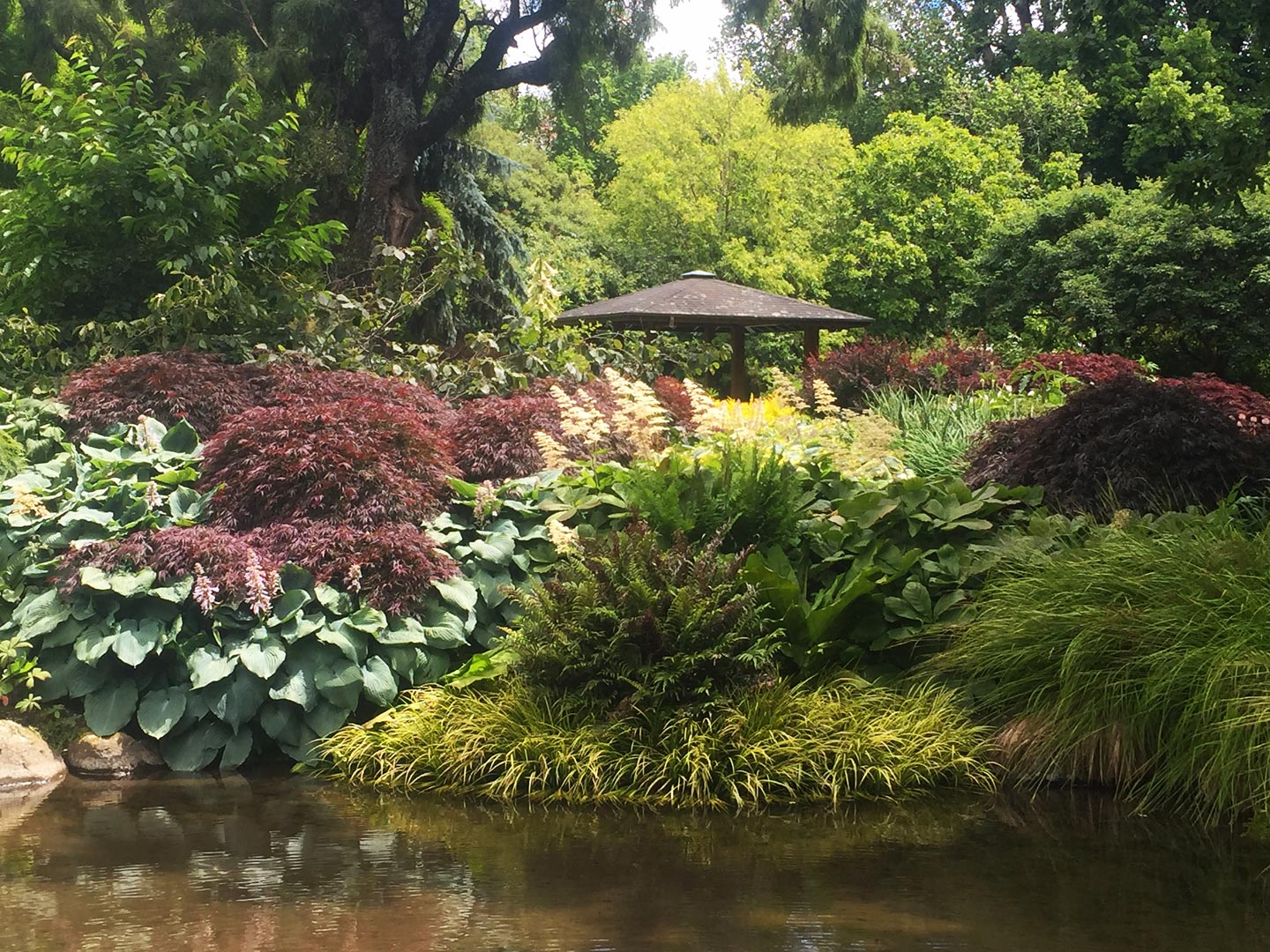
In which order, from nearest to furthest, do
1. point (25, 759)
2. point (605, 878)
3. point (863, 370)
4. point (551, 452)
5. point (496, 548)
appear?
1. point (605, 878)
2. point (25, 759)
3. point (496, 548)
4. point (551, 452)
5. point (863, 370)

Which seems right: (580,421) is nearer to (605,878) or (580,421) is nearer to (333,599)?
(333,599)

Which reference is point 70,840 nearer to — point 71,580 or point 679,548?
point 71,580

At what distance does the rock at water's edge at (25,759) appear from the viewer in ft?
15.8

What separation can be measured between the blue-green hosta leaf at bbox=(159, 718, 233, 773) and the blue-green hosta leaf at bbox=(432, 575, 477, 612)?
3.49 feet

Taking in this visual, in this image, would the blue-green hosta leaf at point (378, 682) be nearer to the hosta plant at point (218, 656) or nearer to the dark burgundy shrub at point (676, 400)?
the hosta plant at point (218, 656)

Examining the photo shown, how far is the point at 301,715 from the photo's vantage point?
200 inches

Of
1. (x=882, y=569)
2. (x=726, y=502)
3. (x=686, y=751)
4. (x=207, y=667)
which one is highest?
(x=726, y=502)

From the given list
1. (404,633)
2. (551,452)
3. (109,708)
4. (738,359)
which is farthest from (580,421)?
(738,359)

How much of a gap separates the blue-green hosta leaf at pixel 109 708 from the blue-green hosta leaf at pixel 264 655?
495 millimetres

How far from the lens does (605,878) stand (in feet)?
11.8

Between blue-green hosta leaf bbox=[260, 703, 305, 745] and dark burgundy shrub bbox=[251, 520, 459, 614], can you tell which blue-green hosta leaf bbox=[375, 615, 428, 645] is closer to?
dark burgundy shrub bbox=[251, 520, 459, 614]

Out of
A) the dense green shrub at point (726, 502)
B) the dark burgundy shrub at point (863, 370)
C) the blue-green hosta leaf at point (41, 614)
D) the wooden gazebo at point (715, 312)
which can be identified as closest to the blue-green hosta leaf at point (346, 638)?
the blue-green hosta leaf at point (41, 614)

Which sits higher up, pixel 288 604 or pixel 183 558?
pixel 183 558

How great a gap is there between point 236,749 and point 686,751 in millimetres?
1900
